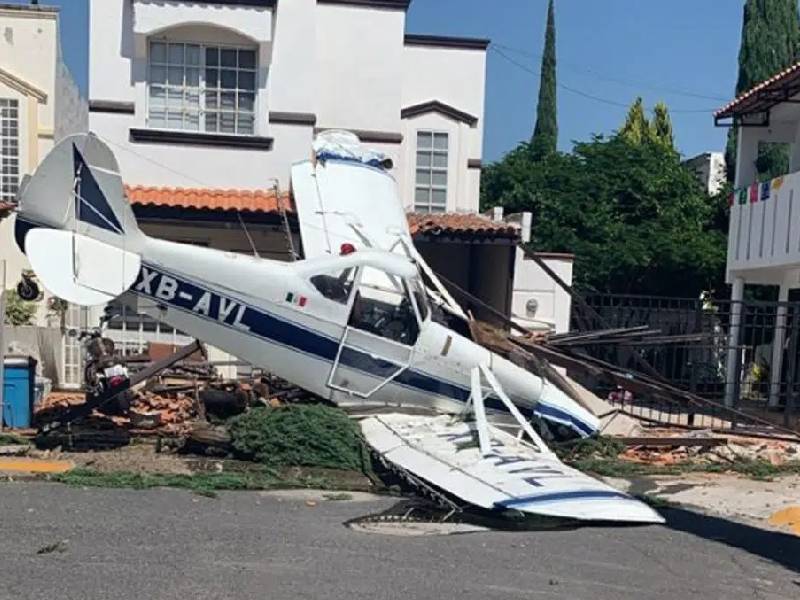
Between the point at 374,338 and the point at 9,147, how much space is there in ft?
35.5

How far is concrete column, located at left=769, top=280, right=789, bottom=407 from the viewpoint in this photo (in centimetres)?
1612

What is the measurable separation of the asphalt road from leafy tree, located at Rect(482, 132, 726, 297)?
59.2 feet

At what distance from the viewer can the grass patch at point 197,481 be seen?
8.60 meters

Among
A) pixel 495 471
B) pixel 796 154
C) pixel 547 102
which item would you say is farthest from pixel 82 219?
pixel 547 102

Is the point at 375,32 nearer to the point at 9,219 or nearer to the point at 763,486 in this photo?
the point at 9,219

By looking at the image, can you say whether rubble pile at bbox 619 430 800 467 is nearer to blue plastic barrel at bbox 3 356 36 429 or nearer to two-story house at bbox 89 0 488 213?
two-story house at bbox 89 0 488 213

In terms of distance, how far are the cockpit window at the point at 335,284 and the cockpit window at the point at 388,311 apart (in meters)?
0.18

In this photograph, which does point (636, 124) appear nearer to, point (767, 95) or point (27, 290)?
point (767, 95)

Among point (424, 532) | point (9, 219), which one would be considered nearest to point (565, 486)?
point (424, 532)

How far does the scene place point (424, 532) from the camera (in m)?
7.59

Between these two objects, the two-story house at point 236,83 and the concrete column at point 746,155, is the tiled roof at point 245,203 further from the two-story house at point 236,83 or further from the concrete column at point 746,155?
the concrete column at point 746,155

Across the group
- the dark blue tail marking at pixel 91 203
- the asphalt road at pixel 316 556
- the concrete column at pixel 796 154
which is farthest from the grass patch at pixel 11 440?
the concrete column at pixel 796 154

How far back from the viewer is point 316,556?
6621mm

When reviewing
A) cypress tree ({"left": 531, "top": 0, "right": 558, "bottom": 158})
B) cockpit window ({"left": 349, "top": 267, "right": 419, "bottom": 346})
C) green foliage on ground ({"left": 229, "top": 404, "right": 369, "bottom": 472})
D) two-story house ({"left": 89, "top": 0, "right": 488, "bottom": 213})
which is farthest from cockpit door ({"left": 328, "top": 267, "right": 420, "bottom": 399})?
cypress tree ({"left": 531, "top": 0, "right": 558, "bottom": 158})
